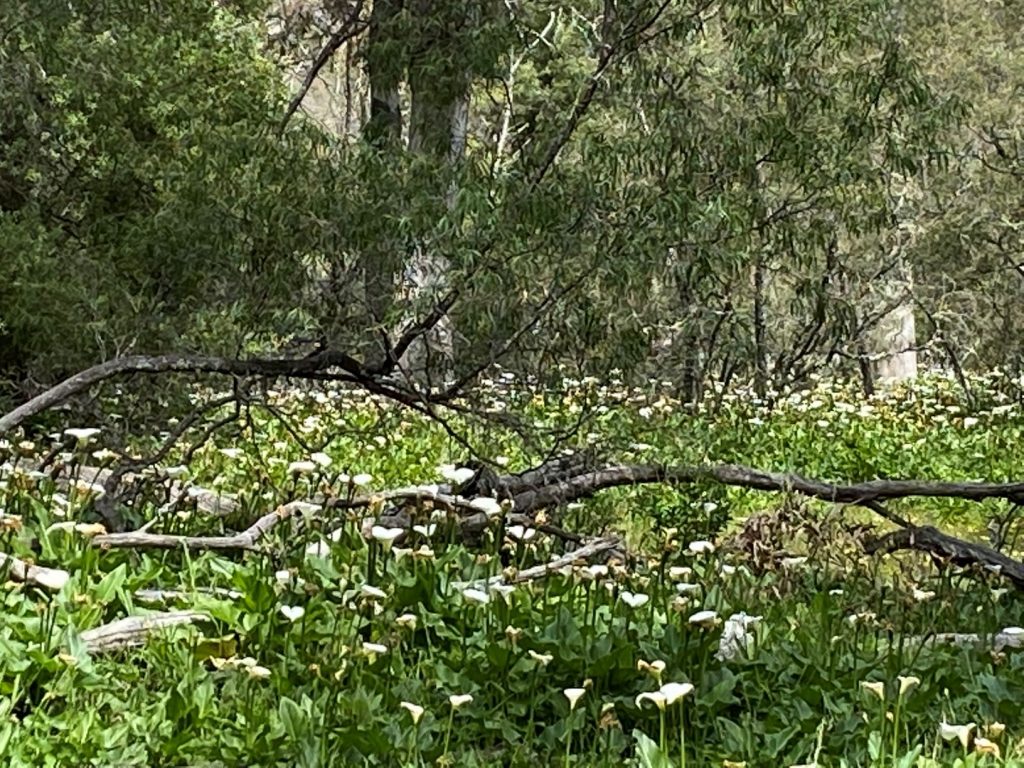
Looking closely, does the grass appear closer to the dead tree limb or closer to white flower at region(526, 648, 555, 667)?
white flower at region(526, 648, 555, 667)

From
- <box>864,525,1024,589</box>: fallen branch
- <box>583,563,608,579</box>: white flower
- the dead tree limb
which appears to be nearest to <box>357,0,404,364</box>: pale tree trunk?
the dead tree limb

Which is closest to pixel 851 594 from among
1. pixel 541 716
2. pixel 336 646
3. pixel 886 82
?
pixel 541 716

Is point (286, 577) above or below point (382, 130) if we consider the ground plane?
below

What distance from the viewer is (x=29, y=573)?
12.7 ft

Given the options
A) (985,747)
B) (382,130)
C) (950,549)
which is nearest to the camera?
(985,747)

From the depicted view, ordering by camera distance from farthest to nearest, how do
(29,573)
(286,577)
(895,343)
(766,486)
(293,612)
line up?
(895,343) → (766,486) → (286,577) → (29,573) → (293,612)

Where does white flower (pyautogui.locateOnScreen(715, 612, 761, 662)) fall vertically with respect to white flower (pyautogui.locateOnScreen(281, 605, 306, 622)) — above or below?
below

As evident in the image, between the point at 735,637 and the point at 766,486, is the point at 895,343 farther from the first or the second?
the point at 735,637

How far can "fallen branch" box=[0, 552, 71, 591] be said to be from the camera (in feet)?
12.3

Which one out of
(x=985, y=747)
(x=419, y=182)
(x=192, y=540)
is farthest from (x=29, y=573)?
(x=419, y=182)

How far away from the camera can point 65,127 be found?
8.73m

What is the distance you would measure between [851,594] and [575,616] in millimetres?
1387

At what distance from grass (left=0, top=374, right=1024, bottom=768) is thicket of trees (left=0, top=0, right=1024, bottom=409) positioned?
188cm

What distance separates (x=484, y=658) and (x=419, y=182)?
13.2ft
